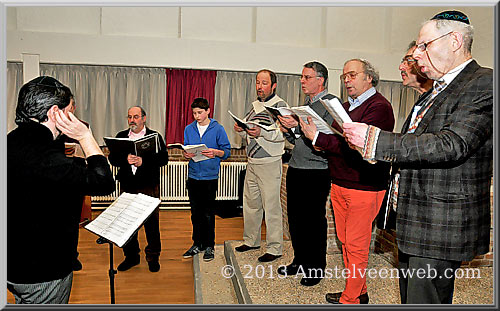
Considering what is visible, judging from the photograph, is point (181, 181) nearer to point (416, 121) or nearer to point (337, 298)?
point (337, 298)

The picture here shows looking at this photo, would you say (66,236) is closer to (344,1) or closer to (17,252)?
(17,252)

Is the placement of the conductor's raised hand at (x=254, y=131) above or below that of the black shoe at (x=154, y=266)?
above

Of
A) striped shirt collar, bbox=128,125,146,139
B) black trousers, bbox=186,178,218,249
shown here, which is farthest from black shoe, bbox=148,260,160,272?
striped shirt collar, bbox=128,125,146,139

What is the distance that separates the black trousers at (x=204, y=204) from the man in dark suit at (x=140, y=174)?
0.39 m

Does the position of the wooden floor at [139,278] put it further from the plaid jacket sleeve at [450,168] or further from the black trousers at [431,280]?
the plaid jacket sleeve at [450,168]

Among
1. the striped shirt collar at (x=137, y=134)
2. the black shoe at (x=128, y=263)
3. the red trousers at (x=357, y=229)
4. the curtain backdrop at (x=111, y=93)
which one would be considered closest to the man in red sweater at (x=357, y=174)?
the red trousers at (x=357, y=229)

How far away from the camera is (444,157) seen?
4.53 feet

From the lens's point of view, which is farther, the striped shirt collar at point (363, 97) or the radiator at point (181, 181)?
the radiator at point (181, 181)

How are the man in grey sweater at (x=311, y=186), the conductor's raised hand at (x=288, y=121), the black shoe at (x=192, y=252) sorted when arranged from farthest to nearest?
the black shoe at (x=192, y=252) → the man in grey sweater at (x=311, y=186) → the conductor's raised hand at (x=288, y=121)

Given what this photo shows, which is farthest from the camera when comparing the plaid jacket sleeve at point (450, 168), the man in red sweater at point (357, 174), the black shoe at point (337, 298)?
the black shoe at point (337, 298)

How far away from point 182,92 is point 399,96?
3843mm

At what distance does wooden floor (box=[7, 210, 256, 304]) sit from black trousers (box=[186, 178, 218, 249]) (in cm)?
36

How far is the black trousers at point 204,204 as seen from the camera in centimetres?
376

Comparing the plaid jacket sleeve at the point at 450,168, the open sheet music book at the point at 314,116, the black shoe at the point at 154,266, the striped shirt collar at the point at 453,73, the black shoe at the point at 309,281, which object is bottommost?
the black shoe at the point at 154,266
